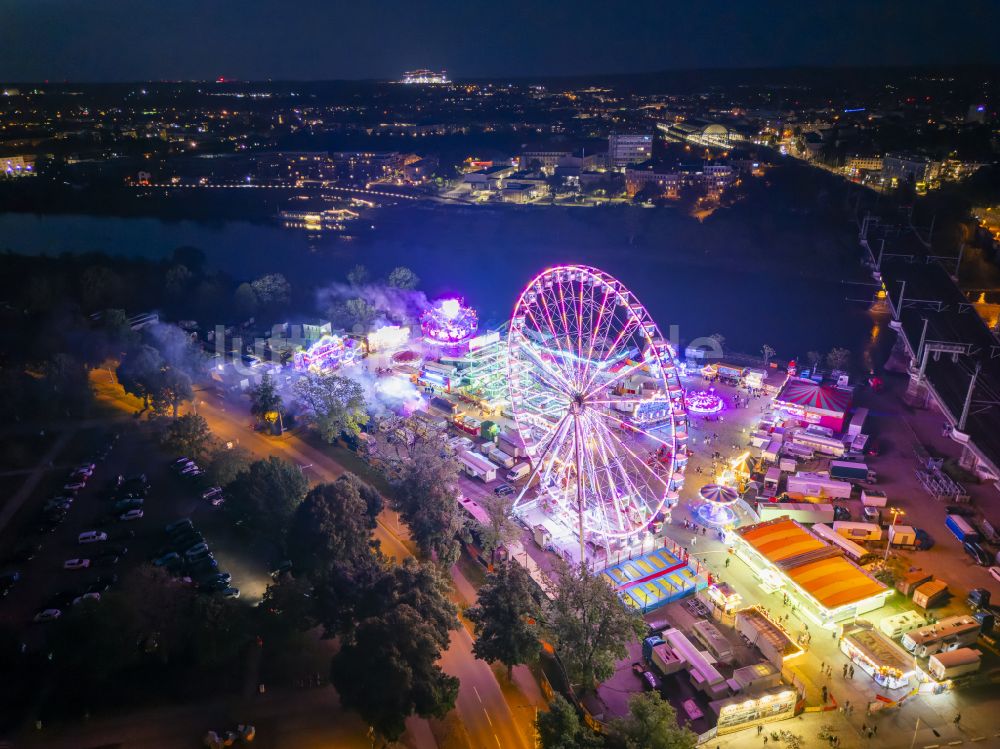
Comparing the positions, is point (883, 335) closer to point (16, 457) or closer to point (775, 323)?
point (775, 323)

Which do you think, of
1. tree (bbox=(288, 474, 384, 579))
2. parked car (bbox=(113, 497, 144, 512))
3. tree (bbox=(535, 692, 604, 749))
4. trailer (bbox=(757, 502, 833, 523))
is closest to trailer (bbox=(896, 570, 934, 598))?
trailer (bbox=(757, 502, 833, 523))

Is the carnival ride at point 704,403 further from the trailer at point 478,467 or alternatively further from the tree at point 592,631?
the tree at point 592,631

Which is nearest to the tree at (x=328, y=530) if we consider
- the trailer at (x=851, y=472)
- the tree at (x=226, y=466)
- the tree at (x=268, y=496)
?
the tree at (x=268, y=496)


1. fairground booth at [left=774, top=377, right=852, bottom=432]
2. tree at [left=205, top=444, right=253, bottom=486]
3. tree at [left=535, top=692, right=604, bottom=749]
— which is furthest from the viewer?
fairground booth at [left=774, top=377, right=852, bottom=432]

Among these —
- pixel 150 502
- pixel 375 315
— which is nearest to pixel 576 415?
pixel 150 502

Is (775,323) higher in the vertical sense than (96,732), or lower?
higher

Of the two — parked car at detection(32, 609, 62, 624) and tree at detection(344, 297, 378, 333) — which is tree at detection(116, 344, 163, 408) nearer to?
tree at detection(344, 297, 378, 333)
